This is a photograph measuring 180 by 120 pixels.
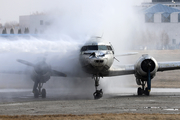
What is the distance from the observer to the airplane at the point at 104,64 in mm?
22734

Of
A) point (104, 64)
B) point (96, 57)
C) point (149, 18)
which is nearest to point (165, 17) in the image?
point (149, 18)

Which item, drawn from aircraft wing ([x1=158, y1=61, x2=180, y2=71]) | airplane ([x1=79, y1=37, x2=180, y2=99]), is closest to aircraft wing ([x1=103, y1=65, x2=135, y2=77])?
airplane ([x1=79, y1=37, x2=180, y2=99])

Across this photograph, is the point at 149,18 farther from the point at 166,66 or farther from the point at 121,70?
the point at 121,70

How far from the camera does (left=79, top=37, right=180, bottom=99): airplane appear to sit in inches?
895

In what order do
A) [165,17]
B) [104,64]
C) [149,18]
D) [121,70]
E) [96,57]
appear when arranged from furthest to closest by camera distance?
[165,17], [149,18], [121,70], [104,64], [96,57]

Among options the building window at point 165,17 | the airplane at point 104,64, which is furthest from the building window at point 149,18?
the airplane at point 104,64

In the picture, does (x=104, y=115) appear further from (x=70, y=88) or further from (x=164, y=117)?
(x=70, y=88)

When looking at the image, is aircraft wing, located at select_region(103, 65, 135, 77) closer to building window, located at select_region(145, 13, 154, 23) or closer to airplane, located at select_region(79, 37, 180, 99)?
airplane, located at select_region(79, 37, 180, 99)

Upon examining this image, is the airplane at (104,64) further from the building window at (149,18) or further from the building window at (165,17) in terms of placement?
the building window at (165,17)

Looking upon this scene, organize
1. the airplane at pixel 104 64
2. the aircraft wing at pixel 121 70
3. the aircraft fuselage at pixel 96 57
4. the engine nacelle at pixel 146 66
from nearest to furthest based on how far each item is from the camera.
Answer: the aircraft fuselage at pixel 96 57 → the airplane at pixel 104 64 → the engine nacelle at pixel 146 66 → the aircraft wing at pixel 121 70

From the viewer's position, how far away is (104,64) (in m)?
22.8

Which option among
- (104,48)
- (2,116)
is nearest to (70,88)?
(104,48)

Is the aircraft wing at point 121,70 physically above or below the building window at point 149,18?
below

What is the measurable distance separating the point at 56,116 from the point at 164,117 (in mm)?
4016
